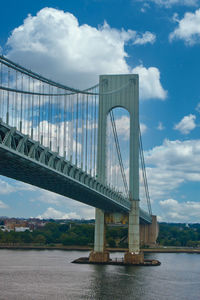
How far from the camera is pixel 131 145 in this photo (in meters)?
58.2

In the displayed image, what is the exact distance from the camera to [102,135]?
188 feet

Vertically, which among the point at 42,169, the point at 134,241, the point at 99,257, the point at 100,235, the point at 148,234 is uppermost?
the point at 42,169

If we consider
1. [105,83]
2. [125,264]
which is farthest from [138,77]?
[125,264]

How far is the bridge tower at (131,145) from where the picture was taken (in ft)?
187

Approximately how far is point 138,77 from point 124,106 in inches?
159

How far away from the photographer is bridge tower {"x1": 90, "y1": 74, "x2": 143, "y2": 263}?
57000 mm

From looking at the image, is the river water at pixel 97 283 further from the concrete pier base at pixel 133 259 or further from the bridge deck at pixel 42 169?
the bridge deck at pixel 42 169

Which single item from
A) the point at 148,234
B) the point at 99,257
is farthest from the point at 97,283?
the point at 148,234

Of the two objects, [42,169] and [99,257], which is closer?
[42,169]

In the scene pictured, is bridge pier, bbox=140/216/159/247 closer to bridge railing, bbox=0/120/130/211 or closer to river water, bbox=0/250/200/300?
river water, bbox=0/250/200/300

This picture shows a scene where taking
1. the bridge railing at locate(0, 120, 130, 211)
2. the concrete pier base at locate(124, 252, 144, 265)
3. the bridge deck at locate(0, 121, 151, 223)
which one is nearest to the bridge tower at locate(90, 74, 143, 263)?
the concrete pier base at locate(124, 252, 144, 265)

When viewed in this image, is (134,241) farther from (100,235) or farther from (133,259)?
(100,235)

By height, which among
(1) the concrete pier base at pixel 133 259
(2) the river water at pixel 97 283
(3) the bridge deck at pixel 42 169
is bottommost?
(2) the river water at pixel 97 283

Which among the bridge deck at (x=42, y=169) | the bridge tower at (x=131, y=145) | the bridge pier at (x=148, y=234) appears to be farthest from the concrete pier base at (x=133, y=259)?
the bridge pier at (x=148, y=234)
